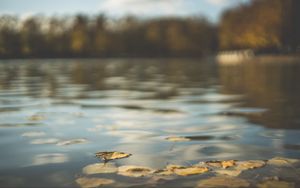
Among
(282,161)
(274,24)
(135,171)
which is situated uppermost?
(274,24)

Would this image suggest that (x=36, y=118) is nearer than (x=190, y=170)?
No

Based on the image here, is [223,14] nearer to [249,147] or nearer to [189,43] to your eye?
[189,43]

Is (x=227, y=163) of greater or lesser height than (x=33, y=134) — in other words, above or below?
below

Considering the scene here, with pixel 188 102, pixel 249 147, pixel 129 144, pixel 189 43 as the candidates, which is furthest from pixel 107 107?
pixel 189 43

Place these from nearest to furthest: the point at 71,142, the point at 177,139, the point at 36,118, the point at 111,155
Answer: the point at 111,155 < the point at 71,142 < the point at 177,139 < the point at 36,118

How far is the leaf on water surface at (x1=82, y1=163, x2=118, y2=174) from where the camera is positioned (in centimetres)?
332

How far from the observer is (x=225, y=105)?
27.5 ft

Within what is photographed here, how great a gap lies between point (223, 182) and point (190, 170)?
39cm

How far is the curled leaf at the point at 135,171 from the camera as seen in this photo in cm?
324

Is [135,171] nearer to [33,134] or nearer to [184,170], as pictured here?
[184,170]

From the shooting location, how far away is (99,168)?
11.2 ft

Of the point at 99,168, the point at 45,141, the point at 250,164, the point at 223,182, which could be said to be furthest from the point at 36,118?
the point at 223,182

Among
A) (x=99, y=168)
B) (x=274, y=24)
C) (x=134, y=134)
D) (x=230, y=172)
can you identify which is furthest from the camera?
(x=274, y=24)

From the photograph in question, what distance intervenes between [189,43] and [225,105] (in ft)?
284
